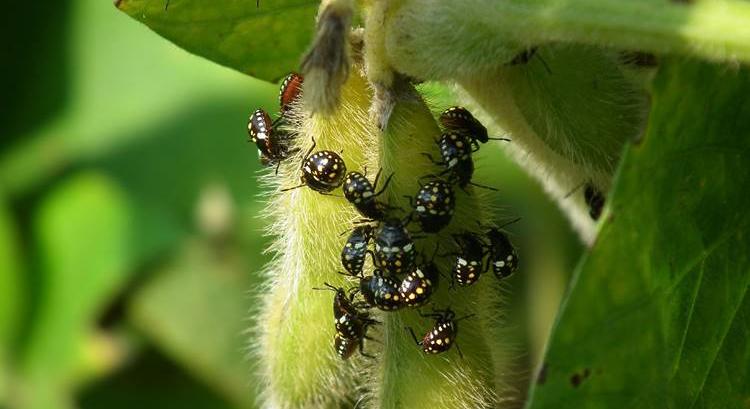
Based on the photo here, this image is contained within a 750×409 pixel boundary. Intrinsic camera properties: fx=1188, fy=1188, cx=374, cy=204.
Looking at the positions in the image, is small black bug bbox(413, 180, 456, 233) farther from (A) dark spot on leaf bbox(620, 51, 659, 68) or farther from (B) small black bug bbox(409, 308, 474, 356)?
(A) dark spot on leaf bbox(620, 51, 659, 68)

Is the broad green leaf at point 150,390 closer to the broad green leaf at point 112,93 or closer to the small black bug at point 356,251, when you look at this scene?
the broad green leaf at point 112,93

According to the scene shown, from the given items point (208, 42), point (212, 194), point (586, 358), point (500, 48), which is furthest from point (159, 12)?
point (212, 194)

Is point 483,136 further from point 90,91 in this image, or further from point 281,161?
point 90,91

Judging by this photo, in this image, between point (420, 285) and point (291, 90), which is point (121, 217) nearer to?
point (291, 90)

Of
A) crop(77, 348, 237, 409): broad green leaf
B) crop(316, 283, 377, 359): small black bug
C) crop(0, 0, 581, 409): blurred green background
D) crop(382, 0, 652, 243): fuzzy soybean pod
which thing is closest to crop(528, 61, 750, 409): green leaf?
crop(382, 0, 652, 243): fuzzy soybean pod

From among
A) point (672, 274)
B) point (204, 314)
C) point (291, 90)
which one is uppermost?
point (672, 274)

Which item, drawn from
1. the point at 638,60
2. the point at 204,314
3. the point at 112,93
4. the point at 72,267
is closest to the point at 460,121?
the point at 638,60

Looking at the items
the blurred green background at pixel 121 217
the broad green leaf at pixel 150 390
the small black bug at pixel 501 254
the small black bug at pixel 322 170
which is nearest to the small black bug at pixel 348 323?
the small black bug at pixel 322 170
